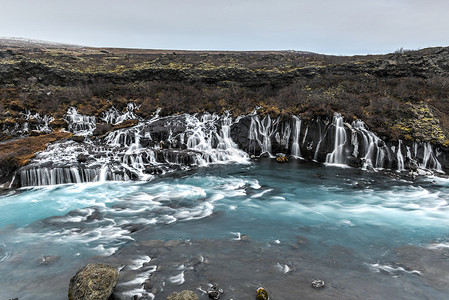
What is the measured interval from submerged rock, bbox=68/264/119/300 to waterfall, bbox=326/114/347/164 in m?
14.9

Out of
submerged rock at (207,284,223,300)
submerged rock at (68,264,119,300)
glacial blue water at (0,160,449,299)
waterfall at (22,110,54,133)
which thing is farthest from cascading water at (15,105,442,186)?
submerged rock at (207,284,223,300)

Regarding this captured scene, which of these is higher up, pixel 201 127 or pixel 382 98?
pixel 382 98

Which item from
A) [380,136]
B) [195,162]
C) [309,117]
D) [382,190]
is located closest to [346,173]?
[382,190]

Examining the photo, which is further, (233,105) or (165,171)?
(233,105)

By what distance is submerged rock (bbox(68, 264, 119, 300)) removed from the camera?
456cm

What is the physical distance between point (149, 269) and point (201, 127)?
14255 mm

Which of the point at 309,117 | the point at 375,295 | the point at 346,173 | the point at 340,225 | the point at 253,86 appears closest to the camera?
the point at 375,295

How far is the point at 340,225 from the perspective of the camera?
27.6 ft

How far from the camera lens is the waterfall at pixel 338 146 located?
1593 centimetres

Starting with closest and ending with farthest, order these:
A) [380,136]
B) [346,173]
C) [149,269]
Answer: [149,269] < [346,173] < [380,136]

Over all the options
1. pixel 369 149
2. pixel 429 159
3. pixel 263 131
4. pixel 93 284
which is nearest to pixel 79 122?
pixel 263 131

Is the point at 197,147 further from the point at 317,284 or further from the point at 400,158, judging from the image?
the point at 317,284

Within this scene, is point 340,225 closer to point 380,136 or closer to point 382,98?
point 380,136

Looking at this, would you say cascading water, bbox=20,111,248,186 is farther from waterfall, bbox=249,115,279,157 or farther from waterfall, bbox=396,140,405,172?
waterfall, bbox=396,140,405,172
